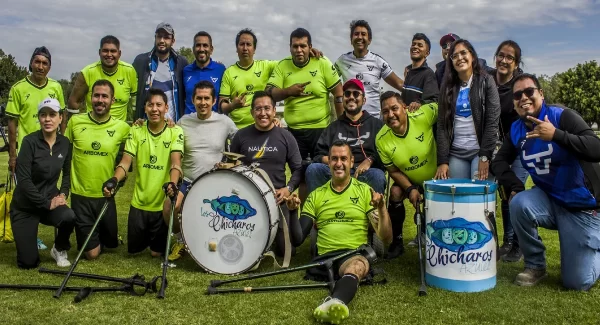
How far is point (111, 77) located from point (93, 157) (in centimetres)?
125

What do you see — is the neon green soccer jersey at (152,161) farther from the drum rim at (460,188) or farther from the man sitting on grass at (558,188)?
the man sitting on grass at (558,188)

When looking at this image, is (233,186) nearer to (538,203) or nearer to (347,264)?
(347,264)

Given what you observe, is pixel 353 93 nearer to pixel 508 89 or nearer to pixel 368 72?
pixel 368 72

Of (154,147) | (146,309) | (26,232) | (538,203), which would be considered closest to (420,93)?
(538,203)

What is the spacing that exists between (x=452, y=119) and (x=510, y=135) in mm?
589

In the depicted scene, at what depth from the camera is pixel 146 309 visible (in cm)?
402

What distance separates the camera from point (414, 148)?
5.32 m

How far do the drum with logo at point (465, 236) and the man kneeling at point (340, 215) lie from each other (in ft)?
1.61

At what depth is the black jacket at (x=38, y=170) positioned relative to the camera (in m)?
5.32

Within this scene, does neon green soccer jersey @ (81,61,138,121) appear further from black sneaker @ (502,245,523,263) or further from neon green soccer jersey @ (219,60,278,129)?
black sneaker @ (502,245,523,263)

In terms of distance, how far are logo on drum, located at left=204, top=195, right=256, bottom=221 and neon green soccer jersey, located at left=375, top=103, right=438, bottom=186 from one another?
59.3 inches

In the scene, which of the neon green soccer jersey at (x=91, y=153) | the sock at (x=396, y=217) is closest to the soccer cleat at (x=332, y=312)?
the sock at (x=396, y=217)

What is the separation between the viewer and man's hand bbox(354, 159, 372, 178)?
543 cm

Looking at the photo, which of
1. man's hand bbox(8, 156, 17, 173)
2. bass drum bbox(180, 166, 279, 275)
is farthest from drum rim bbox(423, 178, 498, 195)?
man's hand bbox(8, 156, 17, 173)
